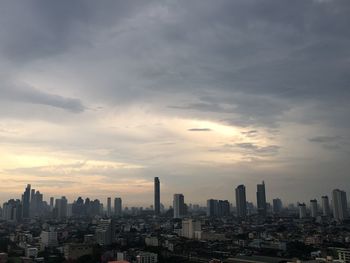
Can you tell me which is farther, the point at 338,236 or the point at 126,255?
the point at 338,236

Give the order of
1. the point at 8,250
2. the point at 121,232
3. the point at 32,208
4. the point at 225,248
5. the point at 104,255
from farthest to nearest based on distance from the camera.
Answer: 1. the point at 32,208
2. the point at 121,232
3. the point at 225,248
4. the point at 8,250
5. the point at 104,255

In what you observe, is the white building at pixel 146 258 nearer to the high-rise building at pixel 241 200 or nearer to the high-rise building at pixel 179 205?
the high-rise building at pixel 179 205

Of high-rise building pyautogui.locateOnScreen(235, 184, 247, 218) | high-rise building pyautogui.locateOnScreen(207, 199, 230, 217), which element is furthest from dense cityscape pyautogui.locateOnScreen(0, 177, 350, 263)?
high-rise building pyautogui.locateOnScreen(207, 199, 230, 217)

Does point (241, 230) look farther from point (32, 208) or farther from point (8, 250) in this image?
point (32, 208)

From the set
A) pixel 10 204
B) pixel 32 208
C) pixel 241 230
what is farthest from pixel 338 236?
pixel 32 208

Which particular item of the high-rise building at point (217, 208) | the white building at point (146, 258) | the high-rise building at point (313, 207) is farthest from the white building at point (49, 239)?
the high-rise building at point (313, 207)

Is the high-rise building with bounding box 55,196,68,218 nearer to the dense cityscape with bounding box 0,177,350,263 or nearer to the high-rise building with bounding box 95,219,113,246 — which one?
the dense cityscape with bounding box 0,177,350,263

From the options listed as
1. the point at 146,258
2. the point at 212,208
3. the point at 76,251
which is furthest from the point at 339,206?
the point at 76,251

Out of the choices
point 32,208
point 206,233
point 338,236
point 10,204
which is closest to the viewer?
point 338,236
